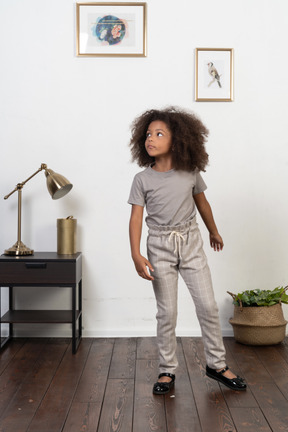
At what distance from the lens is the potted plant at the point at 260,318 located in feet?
10.1

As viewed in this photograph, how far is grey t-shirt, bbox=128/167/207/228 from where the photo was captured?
2328 mm

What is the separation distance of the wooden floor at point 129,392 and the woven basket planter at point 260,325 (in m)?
0.05

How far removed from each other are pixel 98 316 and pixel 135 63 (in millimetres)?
1586

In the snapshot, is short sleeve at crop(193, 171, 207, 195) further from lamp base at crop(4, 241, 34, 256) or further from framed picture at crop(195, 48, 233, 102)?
lamp base at crop(4, 241, 34, 256)

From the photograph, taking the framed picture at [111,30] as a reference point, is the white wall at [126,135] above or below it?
below

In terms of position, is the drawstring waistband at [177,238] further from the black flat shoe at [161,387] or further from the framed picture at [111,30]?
the framed picture at [111,30]

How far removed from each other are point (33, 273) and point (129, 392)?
96 centimetres

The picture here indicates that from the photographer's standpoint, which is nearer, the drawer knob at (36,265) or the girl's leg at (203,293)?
the girl's leg at (203,293)

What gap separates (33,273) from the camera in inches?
117

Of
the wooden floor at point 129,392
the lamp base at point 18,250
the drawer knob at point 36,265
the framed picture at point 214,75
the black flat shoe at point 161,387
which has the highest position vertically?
the framed picture at point 214,75

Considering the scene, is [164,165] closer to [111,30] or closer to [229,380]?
[229,380]

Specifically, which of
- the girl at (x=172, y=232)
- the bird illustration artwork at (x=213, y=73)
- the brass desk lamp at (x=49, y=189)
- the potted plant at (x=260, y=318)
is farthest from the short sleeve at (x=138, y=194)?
the bird illustration artwork at (x=213, y=73)

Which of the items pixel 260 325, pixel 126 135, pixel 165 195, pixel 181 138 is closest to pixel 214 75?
pixel 126 135

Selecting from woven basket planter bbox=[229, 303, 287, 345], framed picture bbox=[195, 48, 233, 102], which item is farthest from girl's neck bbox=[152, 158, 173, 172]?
woven basket planter bbox=[229, 303, 287, 345]
